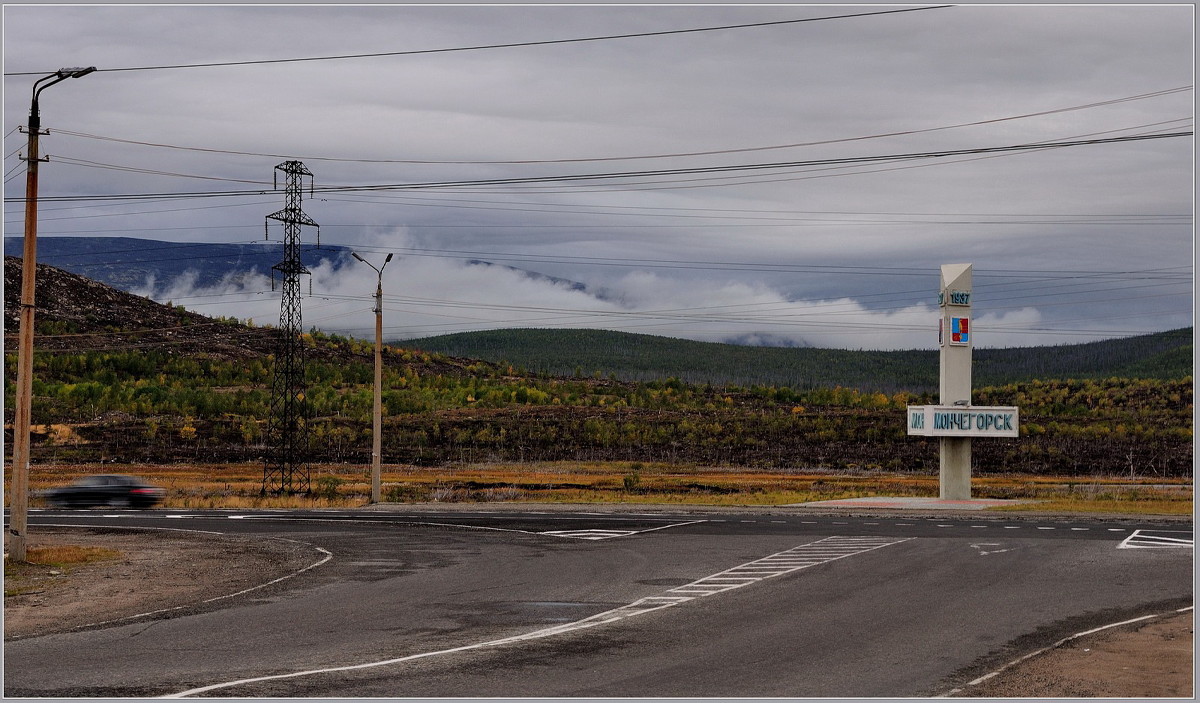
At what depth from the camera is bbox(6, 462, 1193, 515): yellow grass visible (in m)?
49.4

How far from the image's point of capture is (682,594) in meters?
20.3

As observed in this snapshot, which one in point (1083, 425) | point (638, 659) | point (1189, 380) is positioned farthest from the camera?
point (1189, 380)

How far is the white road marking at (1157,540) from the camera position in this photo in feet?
93.6

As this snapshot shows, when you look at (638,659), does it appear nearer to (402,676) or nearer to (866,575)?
(402,676)

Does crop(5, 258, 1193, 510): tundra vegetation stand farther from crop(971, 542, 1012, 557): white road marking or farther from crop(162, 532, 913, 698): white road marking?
crop(162, 532, 913, 698): white road marking

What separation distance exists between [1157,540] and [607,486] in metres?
37.0

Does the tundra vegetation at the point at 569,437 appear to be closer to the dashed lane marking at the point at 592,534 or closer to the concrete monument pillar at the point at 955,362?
the concrete monument pillar at the point at 955,362

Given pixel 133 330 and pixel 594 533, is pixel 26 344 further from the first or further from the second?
pixel 133 330

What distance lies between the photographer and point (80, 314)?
17112 cm

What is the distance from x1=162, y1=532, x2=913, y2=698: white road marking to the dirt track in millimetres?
5324

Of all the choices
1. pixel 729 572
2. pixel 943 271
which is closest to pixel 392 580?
pixel 729 572

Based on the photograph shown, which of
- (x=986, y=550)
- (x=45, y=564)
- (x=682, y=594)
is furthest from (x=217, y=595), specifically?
(x=986, y=550)

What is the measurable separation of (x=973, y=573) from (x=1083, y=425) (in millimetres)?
99300

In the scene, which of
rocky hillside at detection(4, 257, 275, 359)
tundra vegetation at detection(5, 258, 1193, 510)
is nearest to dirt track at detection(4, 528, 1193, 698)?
tundra vegetation at detection(5, 258, 1193, 510)
